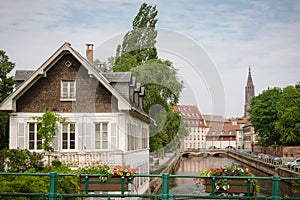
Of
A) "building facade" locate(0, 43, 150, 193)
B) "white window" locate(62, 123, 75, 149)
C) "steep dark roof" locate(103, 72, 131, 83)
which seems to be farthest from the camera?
"steep dark roof" locate(103, 72, 131, 83)

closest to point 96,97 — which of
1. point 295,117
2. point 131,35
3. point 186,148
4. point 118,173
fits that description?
point 118,173

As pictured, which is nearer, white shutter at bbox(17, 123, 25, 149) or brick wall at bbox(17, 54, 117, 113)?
white shutter at bbox(17, 123, 25, 149)

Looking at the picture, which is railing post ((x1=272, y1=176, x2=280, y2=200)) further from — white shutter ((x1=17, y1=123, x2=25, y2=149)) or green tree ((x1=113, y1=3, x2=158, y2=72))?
green tree ((x1=113, y1=3, x2=158, y2=72))

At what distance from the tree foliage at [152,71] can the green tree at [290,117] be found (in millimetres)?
21901

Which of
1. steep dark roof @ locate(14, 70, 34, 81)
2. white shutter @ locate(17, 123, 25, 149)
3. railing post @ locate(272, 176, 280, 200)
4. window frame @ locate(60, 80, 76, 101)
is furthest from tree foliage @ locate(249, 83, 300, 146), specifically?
railing post @ locate(272, 176, 280, 200)

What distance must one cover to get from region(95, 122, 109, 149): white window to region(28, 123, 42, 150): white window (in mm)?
3063

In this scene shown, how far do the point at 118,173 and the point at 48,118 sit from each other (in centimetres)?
1333

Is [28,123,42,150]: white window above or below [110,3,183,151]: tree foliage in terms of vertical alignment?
below

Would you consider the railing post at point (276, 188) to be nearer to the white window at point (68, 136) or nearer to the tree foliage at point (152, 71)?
the white window at point (68, 136)

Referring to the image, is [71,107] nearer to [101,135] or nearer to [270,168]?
[101,135]

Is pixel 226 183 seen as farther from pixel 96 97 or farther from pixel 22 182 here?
pixel 96 97

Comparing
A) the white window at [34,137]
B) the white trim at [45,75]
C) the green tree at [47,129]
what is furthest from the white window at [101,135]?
the white window at [34,137]

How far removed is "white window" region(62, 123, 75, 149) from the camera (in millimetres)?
25594

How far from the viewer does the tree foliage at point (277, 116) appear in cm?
6319
